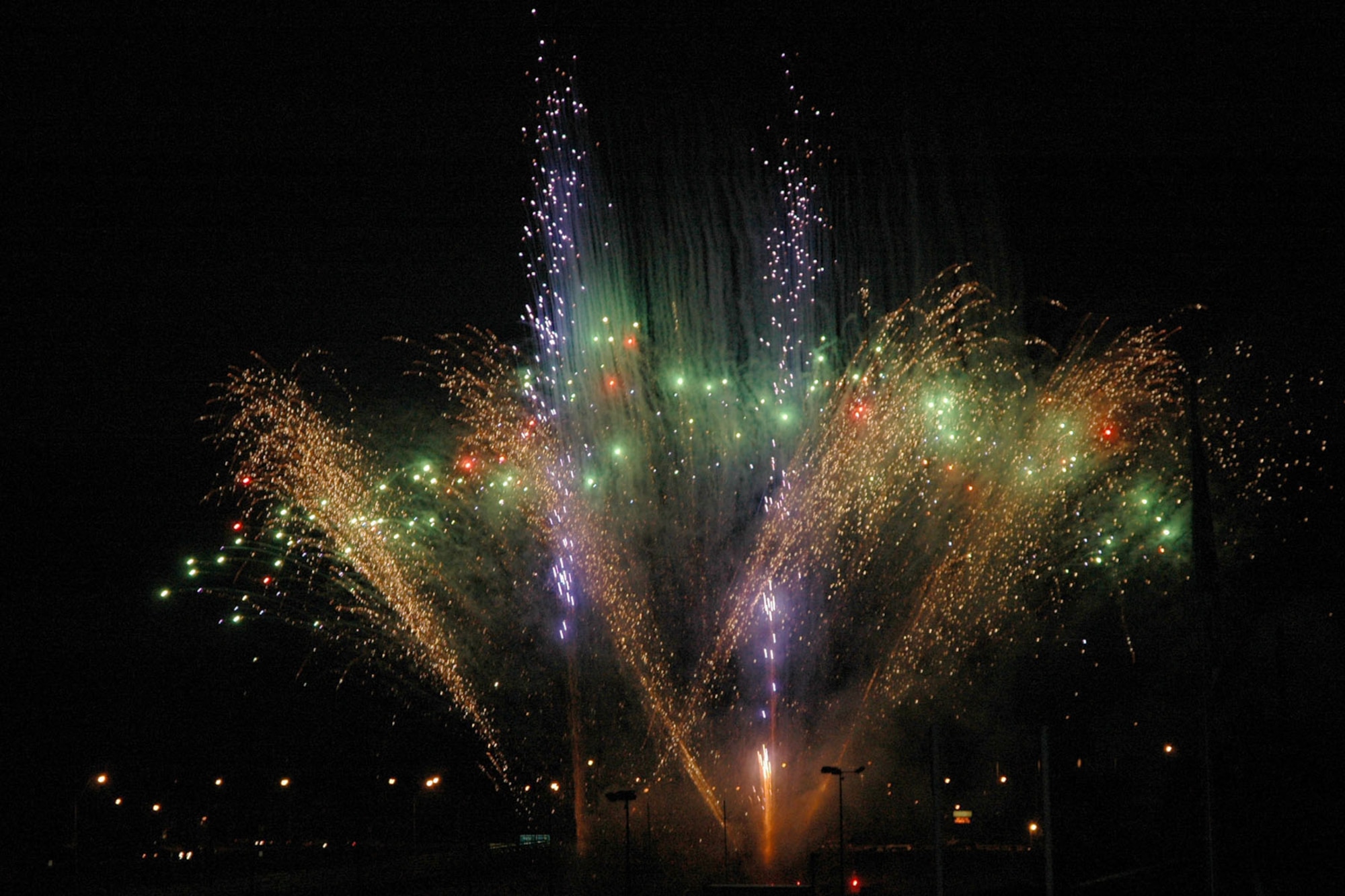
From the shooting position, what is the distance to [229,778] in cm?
2222

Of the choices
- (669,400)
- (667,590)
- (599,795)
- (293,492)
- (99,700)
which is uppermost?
(669,400)

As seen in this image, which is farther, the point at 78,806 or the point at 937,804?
the point at 78,806

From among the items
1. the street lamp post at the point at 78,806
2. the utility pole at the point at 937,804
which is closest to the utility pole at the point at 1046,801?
the utility pole at the point at 937,804

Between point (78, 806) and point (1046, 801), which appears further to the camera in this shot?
point (78, 806)

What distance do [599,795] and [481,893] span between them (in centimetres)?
300

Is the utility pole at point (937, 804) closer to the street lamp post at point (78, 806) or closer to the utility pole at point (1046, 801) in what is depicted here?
the utility pole at point (1046, 801)

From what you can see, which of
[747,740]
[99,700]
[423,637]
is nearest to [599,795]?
[747,740]

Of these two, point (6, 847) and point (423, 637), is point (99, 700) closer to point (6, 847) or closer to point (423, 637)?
point (6, 847)

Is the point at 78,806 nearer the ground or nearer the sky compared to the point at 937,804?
nearer the ground

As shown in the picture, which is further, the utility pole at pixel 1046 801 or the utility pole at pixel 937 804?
the utility pole at pixel 1046 801

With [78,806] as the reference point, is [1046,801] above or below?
above

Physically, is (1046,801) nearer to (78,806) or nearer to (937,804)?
(937,804)

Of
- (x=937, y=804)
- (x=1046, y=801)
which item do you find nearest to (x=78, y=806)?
(x=937, y=804)

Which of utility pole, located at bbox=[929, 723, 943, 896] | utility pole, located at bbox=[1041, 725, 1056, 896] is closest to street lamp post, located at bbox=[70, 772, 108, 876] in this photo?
utility pole, located at bbox=[929, 723, 943, 896]
